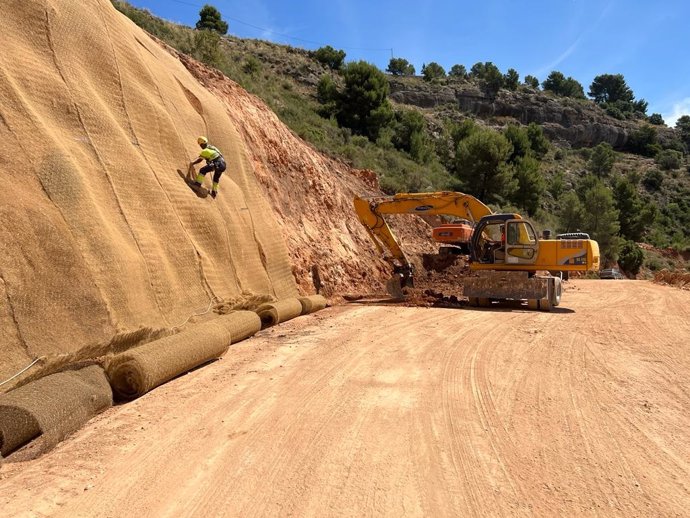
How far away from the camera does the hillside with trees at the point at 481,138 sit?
32.7 m

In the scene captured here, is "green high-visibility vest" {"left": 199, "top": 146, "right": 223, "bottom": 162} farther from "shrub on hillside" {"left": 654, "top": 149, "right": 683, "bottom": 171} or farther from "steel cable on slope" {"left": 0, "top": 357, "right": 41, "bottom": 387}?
"shrub on hillside" {"left": 654, "top": 149, "right": 683, "bottom": 171}

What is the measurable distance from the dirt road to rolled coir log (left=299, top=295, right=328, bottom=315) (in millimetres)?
4337

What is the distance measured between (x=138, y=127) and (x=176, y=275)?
339cm

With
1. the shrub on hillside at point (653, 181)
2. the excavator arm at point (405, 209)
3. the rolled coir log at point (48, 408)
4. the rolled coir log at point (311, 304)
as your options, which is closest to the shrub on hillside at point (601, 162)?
the shrub on hillside at point (653, 181)

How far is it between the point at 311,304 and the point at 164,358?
714cm

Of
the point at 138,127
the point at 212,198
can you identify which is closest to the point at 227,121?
the point at 212,198

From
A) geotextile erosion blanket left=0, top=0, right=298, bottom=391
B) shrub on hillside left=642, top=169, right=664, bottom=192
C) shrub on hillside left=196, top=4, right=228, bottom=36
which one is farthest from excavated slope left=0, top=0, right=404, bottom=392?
shrub on hillside left=642, top=169, right=664, bottom=192

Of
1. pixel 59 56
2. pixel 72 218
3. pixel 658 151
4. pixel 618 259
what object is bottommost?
pixel 618 259

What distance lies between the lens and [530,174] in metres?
47.4

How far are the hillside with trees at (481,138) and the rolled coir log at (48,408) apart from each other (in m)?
20.8

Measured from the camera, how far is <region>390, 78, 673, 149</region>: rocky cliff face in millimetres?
76938

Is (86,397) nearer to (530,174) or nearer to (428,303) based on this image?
(428,303)

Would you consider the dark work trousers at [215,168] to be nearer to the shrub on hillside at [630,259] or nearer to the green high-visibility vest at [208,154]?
the green high-visibility vest at [208,154]

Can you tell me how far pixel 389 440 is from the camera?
16.3 feet
